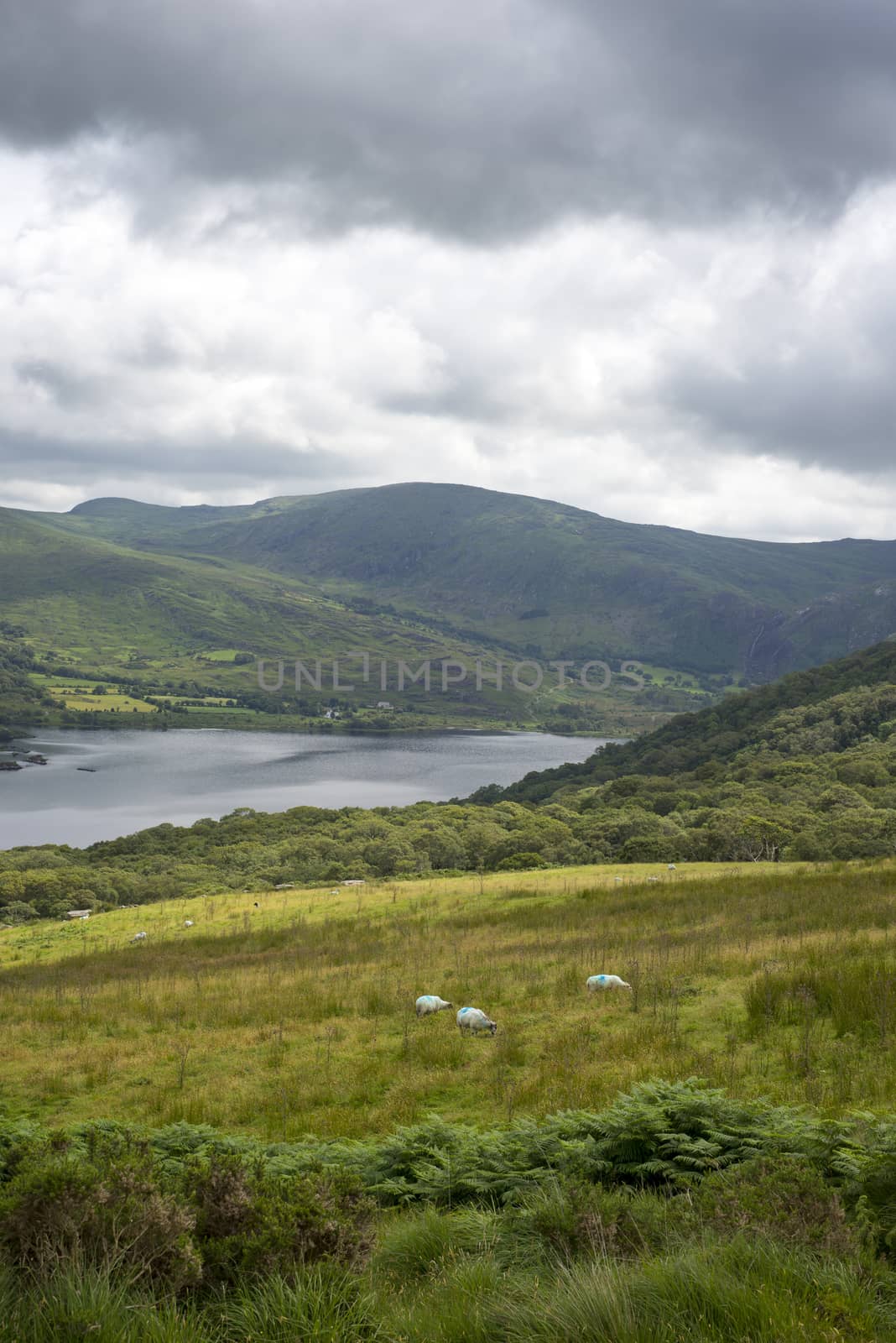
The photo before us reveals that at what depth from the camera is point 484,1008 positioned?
1234cm

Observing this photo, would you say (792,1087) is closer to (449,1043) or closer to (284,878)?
(449,1043)

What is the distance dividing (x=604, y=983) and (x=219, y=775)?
124569 mm

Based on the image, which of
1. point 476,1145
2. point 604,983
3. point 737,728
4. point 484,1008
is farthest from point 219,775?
point 476,1145

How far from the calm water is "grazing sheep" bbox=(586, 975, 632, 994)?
83.4 metres

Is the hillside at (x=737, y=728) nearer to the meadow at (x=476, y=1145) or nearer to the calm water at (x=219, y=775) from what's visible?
the calm water at (x=219, y=775)

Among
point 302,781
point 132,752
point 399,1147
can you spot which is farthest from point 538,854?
point 132,752

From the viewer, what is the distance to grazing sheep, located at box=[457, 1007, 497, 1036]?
432 inches

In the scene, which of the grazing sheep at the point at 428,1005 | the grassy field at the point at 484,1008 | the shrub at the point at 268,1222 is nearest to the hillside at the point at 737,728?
the grassy field at the point at 484,1008

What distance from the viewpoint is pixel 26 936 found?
96.0 feet

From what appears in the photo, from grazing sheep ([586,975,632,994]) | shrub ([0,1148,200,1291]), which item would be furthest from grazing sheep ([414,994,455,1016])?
shrub ([0,1148,200,1291])

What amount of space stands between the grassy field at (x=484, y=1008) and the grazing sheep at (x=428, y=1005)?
0.64 ft

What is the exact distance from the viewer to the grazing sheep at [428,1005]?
1225 centimetres

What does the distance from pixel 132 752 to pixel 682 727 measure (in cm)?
9561

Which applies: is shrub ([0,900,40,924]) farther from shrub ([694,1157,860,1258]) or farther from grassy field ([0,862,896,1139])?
shrub ([694,1157,860,1258])
